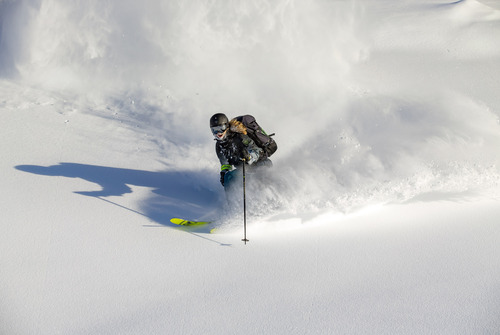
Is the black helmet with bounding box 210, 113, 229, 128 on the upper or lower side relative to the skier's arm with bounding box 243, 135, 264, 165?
upper

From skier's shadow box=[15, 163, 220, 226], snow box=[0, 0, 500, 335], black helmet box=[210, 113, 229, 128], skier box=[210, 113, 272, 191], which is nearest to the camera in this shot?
snow box=[0, 0, 500, 335]

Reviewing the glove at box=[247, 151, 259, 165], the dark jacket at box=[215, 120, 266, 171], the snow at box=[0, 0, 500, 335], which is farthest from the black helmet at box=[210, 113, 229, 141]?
the snow at box=[0, 0, 500, 335]

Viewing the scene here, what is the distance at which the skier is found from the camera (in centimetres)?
652

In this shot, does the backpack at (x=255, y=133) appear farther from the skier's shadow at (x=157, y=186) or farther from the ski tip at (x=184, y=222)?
the ski tip at (x=184, y=222)

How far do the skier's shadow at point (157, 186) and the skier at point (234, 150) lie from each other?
743mm

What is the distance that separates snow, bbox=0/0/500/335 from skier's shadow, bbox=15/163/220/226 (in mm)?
45

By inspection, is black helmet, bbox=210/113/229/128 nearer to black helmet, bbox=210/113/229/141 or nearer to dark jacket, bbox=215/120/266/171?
black helmet, bbox=210/113/229/141

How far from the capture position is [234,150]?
6.62 m

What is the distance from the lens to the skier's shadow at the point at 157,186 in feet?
22.6

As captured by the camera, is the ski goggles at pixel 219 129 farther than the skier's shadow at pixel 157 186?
No

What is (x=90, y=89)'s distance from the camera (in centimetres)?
1221

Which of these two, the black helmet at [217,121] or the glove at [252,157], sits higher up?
the black helmet at [217,121]

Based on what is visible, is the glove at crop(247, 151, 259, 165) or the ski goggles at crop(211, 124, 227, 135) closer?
the ski goggles at crop(211, 124, 227, 135)

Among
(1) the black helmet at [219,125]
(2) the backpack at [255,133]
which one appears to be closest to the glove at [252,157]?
(2) the backpack at [255,133]
